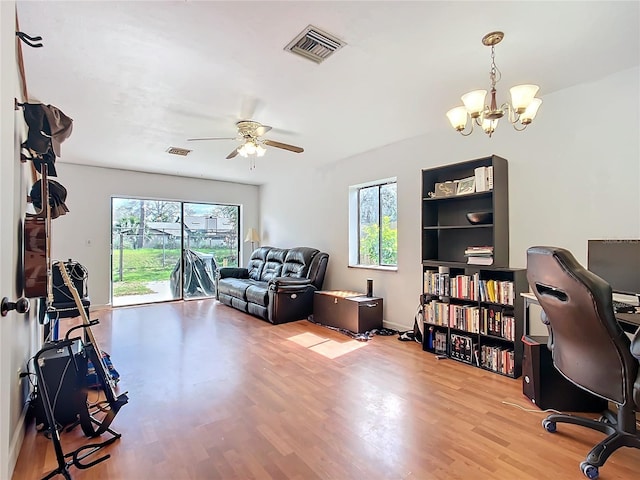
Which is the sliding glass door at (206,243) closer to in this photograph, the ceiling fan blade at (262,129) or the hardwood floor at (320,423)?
the hardwood floor at (320,423)

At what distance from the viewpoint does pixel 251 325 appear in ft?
15.6

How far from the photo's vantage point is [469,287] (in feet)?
11.0

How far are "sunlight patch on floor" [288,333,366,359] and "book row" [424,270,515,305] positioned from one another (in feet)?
3.47

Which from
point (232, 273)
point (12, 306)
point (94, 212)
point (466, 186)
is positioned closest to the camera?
point (12, 306)

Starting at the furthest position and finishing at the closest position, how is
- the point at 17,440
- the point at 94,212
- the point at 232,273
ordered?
the point at 232,273 → the point at 94,212 → the point at 17,440

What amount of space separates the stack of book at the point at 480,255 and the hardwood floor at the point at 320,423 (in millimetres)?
1020

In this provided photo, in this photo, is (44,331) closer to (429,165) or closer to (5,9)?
(5,9)

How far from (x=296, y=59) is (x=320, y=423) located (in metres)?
2.53

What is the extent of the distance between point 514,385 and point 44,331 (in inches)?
179

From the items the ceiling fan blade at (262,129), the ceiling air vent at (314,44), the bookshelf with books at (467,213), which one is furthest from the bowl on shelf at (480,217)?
the ceiling fan blade at (262,129)

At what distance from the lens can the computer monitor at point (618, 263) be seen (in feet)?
7.29

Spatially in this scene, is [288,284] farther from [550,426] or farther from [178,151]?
[550,426]

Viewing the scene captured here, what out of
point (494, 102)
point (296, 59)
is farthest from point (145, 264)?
point (494, 102)

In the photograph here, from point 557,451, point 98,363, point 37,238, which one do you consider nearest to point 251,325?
point 98,363
